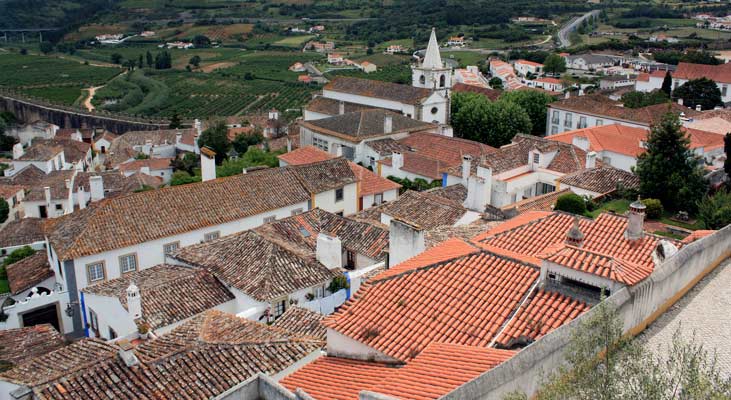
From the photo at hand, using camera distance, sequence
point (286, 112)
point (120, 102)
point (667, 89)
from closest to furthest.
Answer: point (667, 89) → point (286, 112) → point (120, 102)

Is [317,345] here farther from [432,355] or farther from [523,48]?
[523,48]

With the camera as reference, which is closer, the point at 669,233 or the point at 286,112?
the point at 669,233

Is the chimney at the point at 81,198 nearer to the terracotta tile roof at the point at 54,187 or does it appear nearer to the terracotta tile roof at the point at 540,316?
the terracotta tile roof at the point at 54,187

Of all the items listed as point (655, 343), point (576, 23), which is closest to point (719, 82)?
point (655, 343)

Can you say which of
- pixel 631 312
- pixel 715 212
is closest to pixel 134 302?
pixel 631 312

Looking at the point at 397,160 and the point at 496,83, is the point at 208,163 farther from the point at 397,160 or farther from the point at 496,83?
the point at 496,83

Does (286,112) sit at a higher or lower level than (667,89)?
lower

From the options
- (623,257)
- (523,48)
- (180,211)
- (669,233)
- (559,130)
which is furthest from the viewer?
(523,48)
